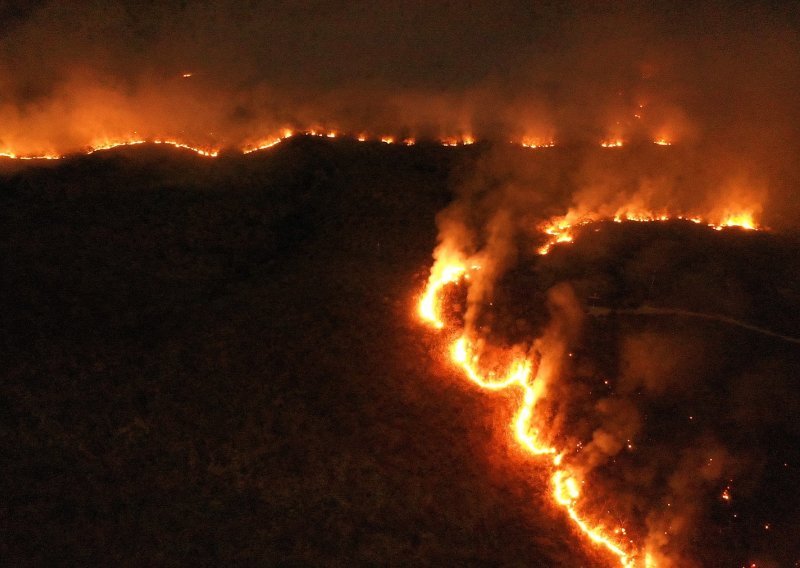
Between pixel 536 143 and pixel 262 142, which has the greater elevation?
pixel 262 142

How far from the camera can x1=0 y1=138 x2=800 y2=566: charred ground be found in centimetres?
957

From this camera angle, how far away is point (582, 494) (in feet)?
34.2

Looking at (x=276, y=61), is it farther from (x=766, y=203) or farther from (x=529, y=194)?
(x=766, y=203)

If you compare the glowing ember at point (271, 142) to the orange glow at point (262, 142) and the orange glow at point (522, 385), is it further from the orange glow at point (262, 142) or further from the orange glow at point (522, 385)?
the orange glow at point (522, 385)

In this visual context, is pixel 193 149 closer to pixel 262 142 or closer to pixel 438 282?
pixel 262 142

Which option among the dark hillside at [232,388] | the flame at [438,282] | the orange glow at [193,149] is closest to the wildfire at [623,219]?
the flame at [438,282]

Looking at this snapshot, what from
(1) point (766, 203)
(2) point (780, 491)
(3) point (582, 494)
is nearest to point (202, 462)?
(3) point (582, 494)

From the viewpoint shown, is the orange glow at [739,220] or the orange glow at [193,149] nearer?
the orange glow at [739,220]

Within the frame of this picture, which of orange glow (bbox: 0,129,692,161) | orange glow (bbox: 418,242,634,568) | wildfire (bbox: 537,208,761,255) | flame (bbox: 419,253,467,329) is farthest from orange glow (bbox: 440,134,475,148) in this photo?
flame (bbox: 419,253,467,329)

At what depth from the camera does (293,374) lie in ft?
38.4

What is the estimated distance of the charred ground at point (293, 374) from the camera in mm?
9570

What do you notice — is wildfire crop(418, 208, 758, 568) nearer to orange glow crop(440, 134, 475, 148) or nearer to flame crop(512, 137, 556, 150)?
flame crop(512, 137, 556, 150)

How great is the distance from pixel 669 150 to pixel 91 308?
15.4 meters

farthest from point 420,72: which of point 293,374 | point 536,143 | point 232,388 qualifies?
point 232,388
